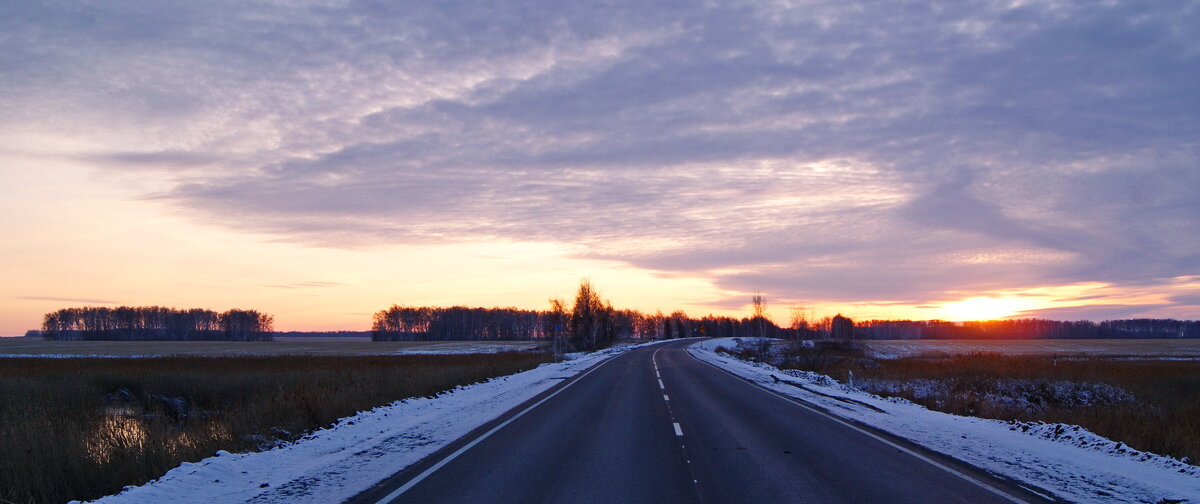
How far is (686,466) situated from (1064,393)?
2555cm

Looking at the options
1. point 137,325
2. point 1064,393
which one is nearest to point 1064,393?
point 1064,393

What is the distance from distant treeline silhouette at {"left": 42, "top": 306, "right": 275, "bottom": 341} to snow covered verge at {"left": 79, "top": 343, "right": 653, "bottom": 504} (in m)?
197

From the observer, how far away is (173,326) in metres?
190

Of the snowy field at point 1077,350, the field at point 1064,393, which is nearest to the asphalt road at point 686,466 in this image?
the field at point 1064,393

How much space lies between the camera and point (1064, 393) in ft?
88.4

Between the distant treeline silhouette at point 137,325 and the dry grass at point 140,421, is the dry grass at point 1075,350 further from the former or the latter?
the distant treeline silhouette at point 137,325

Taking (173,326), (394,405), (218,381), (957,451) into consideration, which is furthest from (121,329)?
(957,451)

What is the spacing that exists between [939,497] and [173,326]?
223658mm

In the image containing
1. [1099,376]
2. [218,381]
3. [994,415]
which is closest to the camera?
[994,415]

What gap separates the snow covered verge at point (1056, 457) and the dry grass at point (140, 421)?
38.1 ft

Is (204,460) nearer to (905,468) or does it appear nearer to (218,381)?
(905,468)

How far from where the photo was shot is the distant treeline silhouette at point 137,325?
181125 millimetres

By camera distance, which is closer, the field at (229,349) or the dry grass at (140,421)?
the dry grass at (140,421)

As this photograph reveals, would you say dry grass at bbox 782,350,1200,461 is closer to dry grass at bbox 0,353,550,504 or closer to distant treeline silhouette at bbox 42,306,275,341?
dry grass at bbox 0,353,550,504
